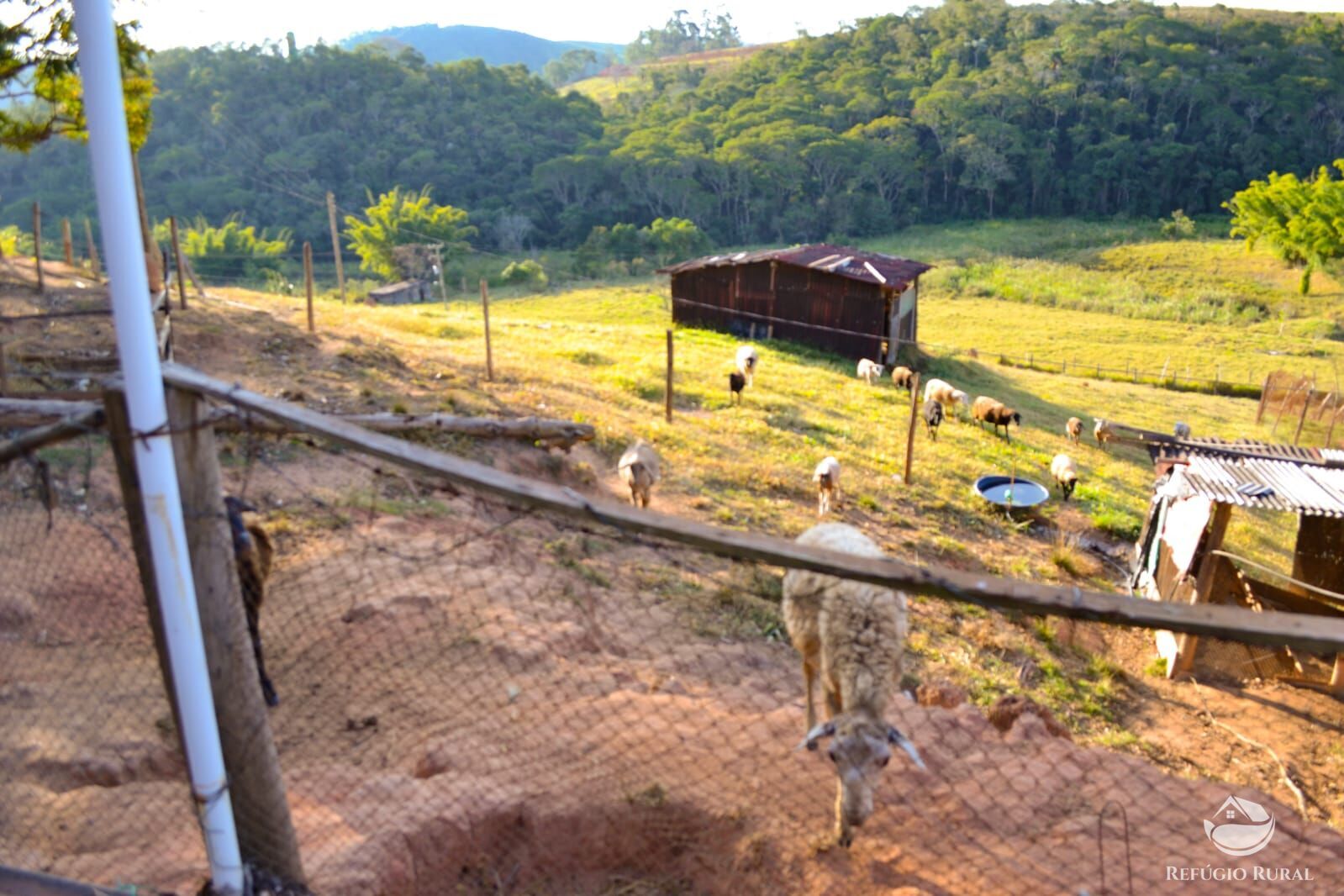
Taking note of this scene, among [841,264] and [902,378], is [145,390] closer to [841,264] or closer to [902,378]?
[902,378]

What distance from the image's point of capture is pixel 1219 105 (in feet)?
241

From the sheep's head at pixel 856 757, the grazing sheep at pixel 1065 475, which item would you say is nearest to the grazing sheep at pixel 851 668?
the sheep's head at pixel 856 757

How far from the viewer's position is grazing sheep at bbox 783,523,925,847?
14.1 feet

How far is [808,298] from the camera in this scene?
98.7 ft

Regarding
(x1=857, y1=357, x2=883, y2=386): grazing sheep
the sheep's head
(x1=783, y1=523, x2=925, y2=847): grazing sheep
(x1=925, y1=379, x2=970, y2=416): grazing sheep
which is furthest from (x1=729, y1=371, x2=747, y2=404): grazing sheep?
the sheep's head

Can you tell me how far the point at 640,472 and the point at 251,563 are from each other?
7.80m

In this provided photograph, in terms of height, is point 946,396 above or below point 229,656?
below

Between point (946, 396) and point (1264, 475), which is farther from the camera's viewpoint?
point (946, 396)

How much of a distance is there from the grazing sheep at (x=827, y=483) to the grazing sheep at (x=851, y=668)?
311 inches

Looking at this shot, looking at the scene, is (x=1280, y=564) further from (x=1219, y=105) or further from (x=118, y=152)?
(x=1219, y=105)

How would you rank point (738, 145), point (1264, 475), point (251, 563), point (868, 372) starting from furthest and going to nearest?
1. point (738, 145)
2. point (868, 372)
3. point (1264, 475)
4. point (251, 563)

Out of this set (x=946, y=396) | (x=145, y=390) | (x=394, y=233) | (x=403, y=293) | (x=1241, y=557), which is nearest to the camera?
(x=145, y=390)

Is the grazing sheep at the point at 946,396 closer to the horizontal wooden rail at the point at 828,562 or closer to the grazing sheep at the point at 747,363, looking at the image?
the grazing sheep at the point at 747,363

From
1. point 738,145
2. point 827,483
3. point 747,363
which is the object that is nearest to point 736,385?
point 747,363
